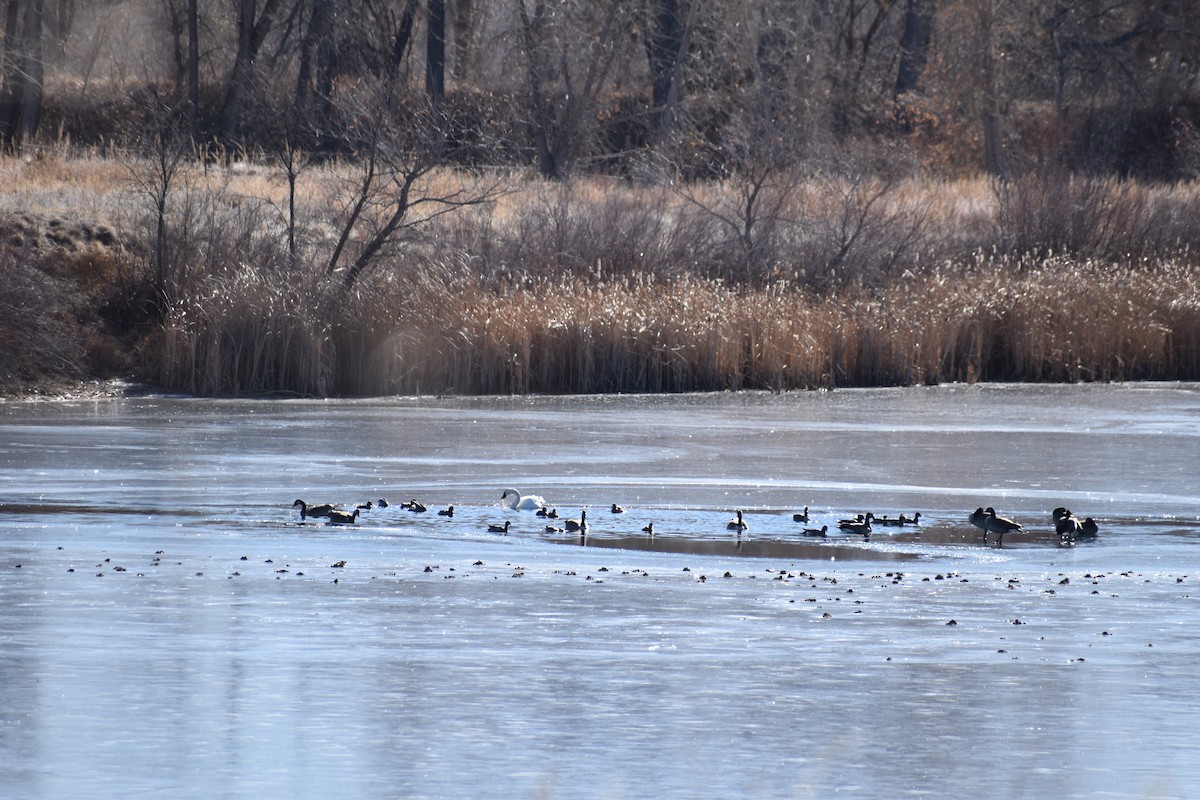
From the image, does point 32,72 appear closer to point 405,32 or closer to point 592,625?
point 405,32

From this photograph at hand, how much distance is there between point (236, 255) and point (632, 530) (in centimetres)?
1250

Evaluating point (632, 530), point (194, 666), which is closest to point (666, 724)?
point (194, 666)

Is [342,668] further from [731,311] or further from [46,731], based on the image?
[731,311]

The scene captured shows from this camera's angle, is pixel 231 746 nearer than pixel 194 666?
Yes

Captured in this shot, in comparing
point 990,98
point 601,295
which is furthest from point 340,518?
point 990,98

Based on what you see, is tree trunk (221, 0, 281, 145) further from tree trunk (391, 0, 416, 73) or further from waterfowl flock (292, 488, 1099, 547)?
waterfowl flock (292, 488, 1099, 547)

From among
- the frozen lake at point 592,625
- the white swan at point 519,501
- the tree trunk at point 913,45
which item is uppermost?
the tree trunk at point 913,45

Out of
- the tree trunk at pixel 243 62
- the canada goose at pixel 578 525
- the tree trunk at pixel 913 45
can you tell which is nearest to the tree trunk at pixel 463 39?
the tree trunk at pixel 243 62

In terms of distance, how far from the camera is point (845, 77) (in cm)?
4659

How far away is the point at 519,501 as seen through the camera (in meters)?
10.9

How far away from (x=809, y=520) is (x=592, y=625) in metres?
3.39

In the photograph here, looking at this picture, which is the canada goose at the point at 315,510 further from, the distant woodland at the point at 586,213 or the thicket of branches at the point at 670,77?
the thicket of branches at the point at 670,77

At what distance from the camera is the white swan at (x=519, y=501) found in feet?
35.6

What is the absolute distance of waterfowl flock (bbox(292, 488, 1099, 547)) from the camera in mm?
9992
